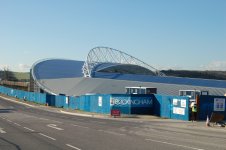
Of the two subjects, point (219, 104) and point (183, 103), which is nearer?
point (183, 103)

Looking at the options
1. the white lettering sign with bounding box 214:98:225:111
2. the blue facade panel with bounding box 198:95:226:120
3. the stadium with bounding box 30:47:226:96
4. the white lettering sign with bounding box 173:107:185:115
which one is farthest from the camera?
the stadium with bounding box 30:47:226:96

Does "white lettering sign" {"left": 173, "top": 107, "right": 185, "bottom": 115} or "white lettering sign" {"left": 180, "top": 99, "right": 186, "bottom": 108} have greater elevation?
"white lettering sign" {"left": 180, "top": 99, "right": 186, "bottom": 108}

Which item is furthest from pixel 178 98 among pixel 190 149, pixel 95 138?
pixel 190 149

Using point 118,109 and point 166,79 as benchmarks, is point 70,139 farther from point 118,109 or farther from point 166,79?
point 166,79

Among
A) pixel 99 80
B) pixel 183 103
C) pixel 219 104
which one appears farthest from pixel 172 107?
pixel 99 80

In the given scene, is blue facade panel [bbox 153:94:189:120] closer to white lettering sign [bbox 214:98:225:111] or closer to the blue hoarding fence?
the blue hoarding fence

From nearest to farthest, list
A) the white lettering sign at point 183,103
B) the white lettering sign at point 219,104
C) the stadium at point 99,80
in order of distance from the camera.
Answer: the white lettering sign at point 183,103 < the white lettering sign at point 219,104 < the stadium at point 99,80

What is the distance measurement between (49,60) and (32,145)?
117 metres

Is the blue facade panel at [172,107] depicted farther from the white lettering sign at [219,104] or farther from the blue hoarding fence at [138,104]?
the white lettering sign at [219,104]

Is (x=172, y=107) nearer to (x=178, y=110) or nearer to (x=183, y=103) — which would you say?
(x=178, y=110)

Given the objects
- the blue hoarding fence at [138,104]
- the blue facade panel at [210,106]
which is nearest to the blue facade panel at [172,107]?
the blue hoarding fence at [138,104]

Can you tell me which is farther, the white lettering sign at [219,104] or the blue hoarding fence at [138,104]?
the blue hoarding fence at [138,104]

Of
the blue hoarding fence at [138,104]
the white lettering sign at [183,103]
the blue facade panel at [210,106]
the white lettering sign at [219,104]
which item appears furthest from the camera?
the blue hoarding fence at [138,104]

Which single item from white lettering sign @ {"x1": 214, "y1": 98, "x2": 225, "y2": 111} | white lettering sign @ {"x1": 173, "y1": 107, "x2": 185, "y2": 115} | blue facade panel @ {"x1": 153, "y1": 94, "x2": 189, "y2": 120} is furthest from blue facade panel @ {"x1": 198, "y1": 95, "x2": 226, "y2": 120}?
white lettering sign @ {"x1": 173, "y1": 107, "x2": 185, "y2": 115}
